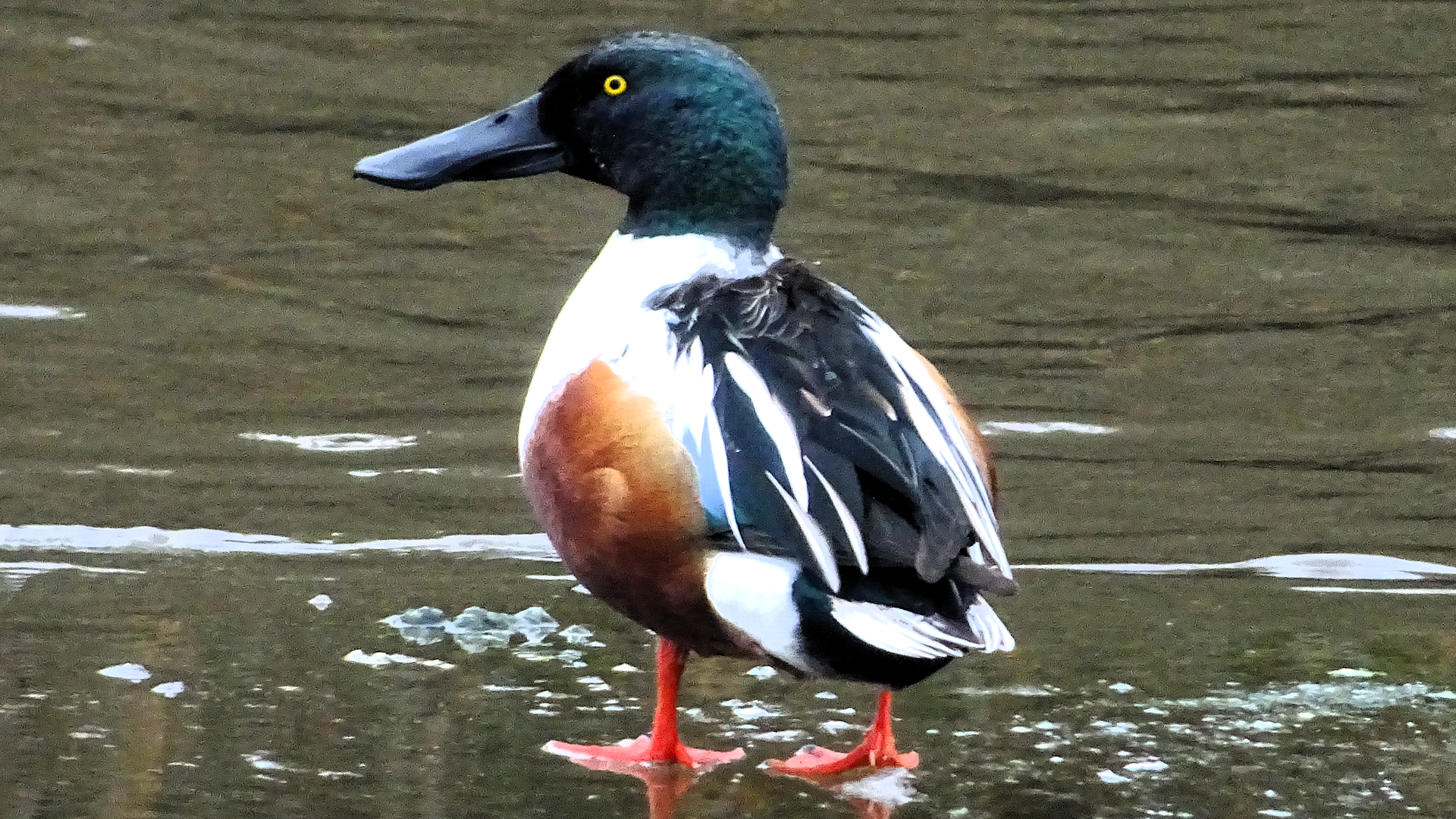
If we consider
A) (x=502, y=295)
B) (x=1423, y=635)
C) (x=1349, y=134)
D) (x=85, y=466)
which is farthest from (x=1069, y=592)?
(x=1349, y=134)

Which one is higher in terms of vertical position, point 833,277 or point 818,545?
point 833,277

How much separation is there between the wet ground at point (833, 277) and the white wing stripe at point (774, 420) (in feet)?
1.91

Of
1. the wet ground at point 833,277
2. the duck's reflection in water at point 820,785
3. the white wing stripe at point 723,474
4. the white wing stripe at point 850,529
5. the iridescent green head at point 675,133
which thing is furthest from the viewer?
the iridescent green head at point 675,133

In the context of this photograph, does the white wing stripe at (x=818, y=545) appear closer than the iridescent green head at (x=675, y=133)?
Yes

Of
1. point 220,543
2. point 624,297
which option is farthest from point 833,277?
point 624,297

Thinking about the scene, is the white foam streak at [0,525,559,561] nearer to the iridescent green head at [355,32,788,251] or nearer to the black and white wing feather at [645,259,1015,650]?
the iridescent green head at [355,32,788,251]

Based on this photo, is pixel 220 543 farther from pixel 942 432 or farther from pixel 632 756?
pixel 942 432

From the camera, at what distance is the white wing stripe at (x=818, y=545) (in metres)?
3.74

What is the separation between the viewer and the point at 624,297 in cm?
432

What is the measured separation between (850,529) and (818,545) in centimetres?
6

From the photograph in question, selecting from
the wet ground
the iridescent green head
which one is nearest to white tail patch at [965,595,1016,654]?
the wet ground

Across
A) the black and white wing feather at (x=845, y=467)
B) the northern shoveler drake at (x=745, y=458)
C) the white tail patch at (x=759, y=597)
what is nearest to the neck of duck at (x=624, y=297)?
the northern shoveler drake at (x=745, y=458)

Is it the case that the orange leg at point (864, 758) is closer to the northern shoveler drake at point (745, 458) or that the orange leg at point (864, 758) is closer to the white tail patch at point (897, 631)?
the northern shoveler drake at point (745, 458)

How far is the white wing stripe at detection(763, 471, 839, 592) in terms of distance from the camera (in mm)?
3740
